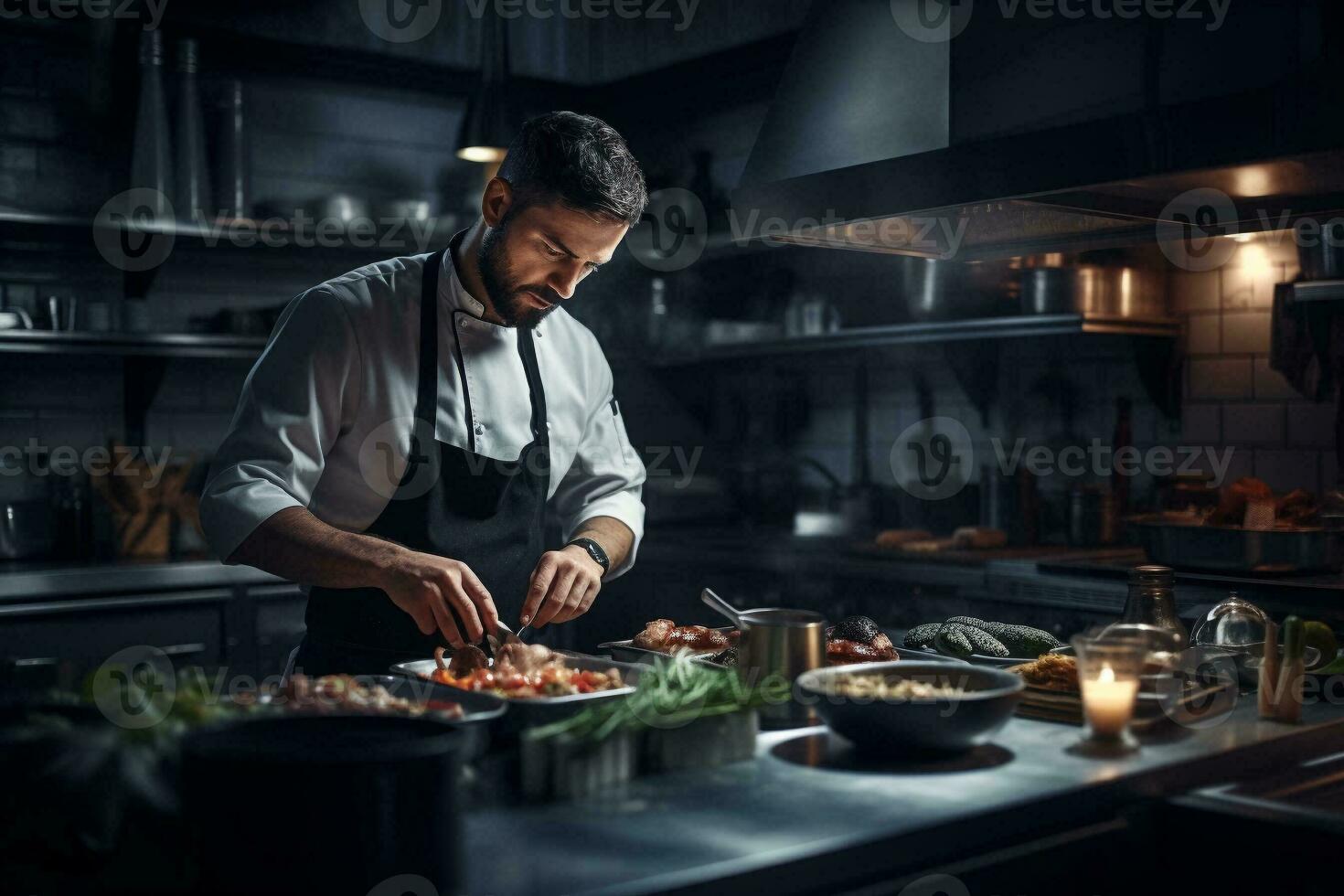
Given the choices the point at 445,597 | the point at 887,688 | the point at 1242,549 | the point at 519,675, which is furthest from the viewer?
the point at 1242,549

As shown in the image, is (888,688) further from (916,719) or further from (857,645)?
(857,645)

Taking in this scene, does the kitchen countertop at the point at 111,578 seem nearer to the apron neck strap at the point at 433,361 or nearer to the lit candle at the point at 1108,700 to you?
the apron neck strap at the point at 433,361

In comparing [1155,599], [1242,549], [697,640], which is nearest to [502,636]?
[697,640]

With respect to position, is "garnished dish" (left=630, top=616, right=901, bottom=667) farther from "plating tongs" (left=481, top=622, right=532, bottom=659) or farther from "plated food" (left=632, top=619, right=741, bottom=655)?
→ "plating tongs" (left=481, top=622, right=532, bottom=659)

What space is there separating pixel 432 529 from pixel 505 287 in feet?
1.56

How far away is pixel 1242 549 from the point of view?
319 centimetres

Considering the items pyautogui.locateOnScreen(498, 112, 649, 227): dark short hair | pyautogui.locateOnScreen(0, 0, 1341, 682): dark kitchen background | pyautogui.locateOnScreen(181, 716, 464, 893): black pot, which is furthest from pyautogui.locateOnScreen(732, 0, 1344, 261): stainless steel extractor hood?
pyautogui.locateOnScreen(181, 716, 464, 893): black pot

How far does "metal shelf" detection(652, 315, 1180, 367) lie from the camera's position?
378cm

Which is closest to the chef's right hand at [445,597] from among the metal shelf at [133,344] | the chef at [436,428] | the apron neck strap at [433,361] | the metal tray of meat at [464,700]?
the chef at [436,428]

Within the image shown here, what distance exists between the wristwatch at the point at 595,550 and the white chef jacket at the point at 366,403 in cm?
14

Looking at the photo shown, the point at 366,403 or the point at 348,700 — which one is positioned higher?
the point at 366,403

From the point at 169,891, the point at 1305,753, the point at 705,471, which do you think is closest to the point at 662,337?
the point at 705,471

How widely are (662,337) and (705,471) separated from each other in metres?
0.68

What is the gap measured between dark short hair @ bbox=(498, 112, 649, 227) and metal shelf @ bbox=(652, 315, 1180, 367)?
181 centimetres
